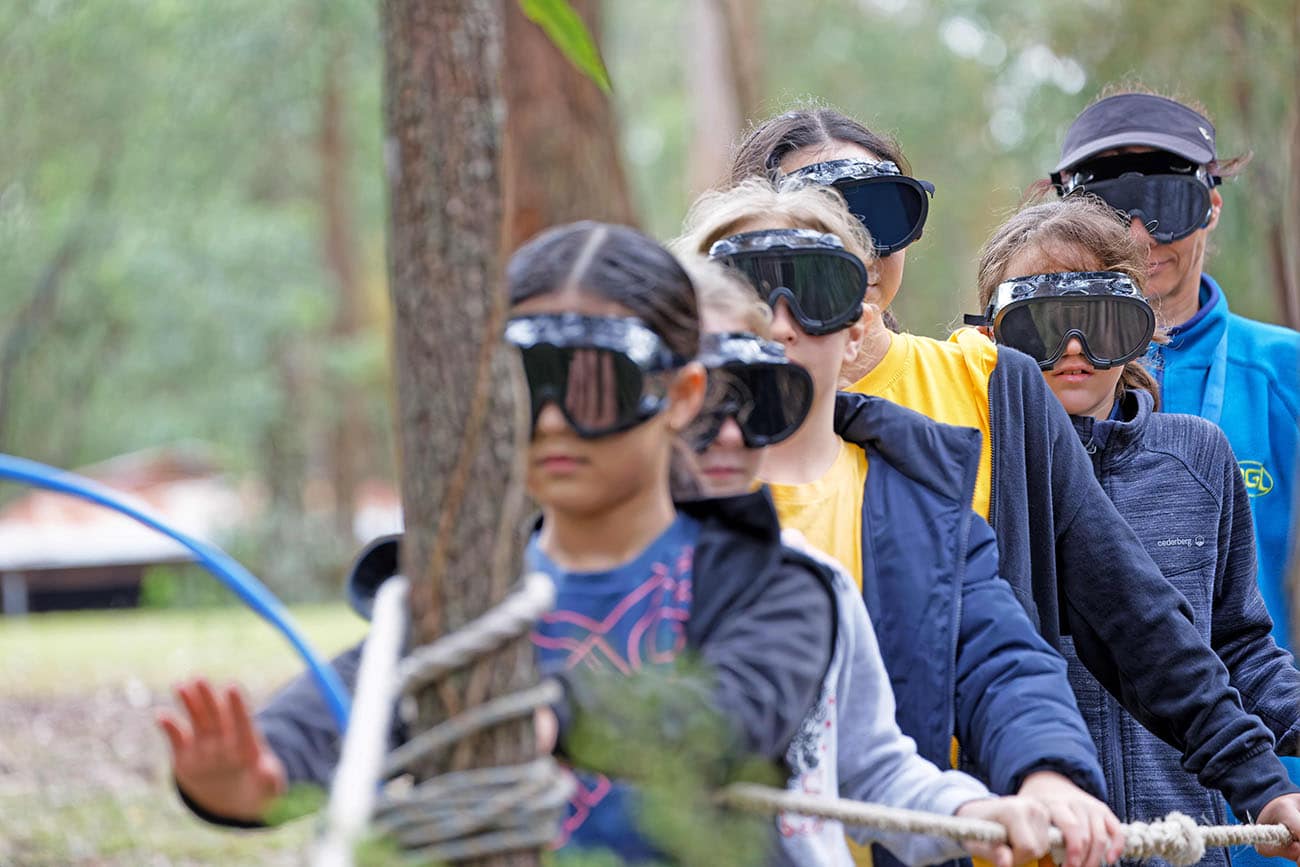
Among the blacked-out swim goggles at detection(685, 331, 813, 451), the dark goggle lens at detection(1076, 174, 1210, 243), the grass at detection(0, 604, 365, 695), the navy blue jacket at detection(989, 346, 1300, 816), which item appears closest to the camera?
the blacked-out swim goggles at detection(685, 331, 813, 451)

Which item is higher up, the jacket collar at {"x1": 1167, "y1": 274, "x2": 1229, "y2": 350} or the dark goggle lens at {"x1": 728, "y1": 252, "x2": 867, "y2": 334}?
the dark goggle lens at {"x1": 728, "y1": 252, "x2": 867, "y2": 334}

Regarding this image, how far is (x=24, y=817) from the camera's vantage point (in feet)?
21.7

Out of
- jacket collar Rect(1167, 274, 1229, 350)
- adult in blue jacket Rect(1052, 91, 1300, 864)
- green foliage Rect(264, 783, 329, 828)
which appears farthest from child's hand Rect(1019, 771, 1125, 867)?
jacket collar Rect(1167, 274, 1229, 350)

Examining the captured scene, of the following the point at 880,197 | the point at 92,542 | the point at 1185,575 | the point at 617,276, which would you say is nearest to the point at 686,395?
the point at 617,276

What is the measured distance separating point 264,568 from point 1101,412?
18878mm

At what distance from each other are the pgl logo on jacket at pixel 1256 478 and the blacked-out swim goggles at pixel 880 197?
1.32m

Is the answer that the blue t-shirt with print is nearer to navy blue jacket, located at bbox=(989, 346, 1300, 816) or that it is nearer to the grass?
navy blue jacket, located at bbox=(989, 346, 1300, 816)

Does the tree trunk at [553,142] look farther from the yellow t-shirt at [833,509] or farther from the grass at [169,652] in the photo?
the yellow t-shirt at [833,509]

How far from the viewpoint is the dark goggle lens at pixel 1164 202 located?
13.4 feet

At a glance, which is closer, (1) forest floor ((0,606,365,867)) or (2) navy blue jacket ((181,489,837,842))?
(2) navy blue jacket ((181,489,837,842))

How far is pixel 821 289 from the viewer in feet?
8.54

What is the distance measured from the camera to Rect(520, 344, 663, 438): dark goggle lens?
194cm

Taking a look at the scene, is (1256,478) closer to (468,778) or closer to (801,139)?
(801,139)

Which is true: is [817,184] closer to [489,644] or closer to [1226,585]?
[1226,585]
